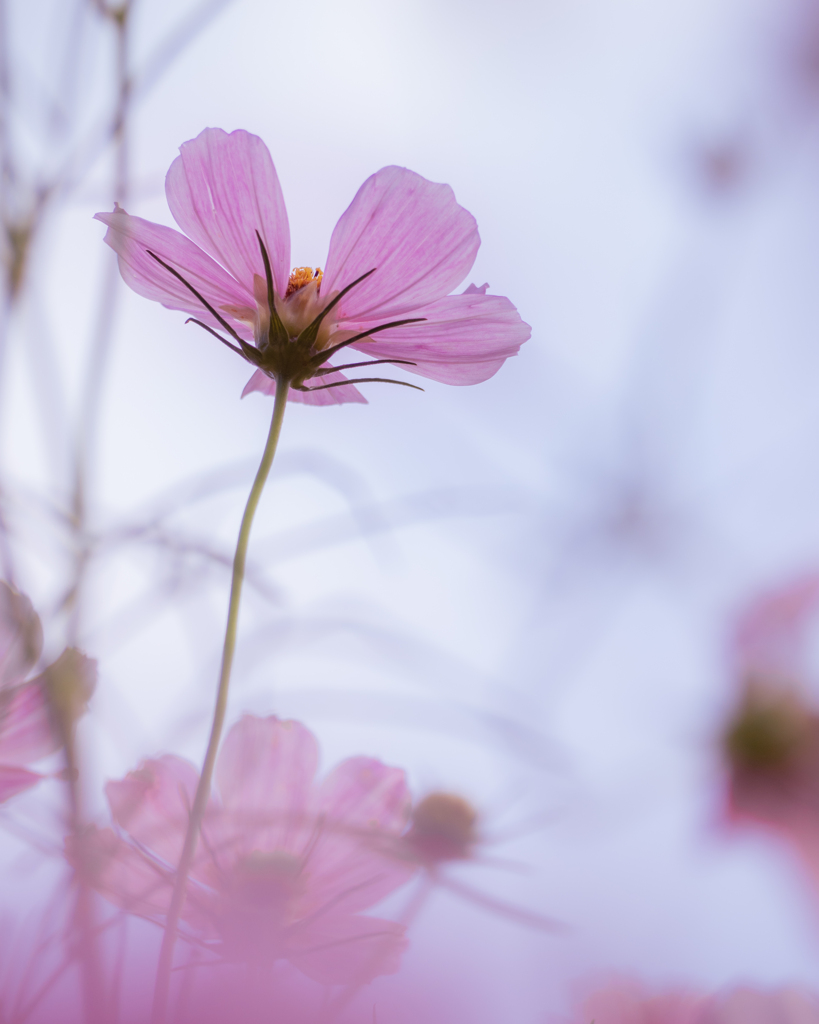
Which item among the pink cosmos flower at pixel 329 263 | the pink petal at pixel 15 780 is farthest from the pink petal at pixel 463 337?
the pink petal at pixel 15 780

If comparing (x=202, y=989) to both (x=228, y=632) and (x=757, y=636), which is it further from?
(x=757, y=636)

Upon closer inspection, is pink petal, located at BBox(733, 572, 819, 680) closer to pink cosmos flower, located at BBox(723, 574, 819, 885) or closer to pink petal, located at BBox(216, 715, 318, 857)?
pink cosmos flower, located at BBox(723, 574, 819, 885)

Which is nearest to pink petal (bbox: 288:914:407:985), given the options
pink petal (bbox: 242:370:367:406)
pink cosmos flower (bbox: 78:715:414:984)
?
pink cosmos flower (bbox: 78:715:414:984)

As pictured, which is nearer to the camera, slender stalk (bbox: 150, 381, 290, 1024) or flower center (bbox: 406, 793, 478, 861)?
slender stalk (bbox: 150, 381, 290, 1024)

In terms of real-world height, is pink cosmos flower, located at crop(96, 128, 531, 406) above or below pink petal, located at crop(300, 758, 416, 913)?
above

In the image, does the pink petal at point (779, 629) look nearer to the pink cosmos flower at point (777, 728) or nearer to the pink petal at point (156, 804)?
the pink cosmos flower at point (777, 728)

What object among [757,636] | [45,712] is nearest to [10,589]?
[45,712]

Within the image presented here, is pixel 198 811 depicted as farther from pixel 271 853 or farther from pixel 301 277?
pixel 301 277
